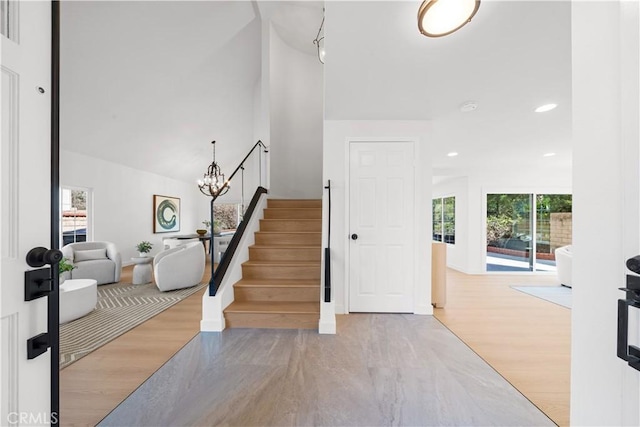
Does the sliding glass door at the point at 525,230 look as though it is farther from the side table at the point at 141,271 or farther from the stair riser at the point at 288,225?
the side table at the point at 141,271

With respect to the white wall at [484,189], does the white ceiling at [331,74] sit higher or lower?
higher

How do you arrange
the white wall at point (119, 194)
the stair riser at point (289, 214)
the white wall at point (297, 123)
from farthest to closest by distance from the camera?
the white wall at point (297, 123) → the white wall at point (119, 194) → the stair riser at point (289, 214)

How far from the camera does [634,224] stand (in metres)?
0.53

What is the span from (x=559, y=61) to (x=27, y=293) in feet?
11.6

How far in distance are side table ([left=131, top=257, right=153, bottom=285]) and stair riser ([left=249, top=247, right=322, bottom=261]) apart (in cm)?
240

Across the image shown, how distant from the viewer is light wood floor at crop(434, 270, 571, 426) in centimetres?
178

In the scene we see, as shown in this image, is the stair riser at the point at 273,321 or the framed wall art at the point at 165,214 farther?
the framed wall art at the point at 165,214

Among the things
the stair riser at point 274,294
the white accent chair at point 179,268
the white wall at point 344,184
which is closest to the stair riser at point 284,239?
the white wall at point 344,184

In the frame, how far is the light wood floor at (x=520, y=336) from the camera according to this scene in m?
1.78

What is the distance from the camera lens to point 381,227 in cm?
318

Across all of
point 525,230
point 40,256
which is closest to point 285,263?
point 40,256

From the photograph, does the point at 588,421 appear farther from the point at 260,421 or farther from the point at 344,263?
the point at 344,263

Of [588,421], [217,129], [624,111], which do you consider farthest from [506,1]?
[217,129]

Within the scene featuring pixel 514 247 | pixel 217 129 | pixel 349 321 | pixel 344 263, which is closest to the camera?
pixel 349 321
